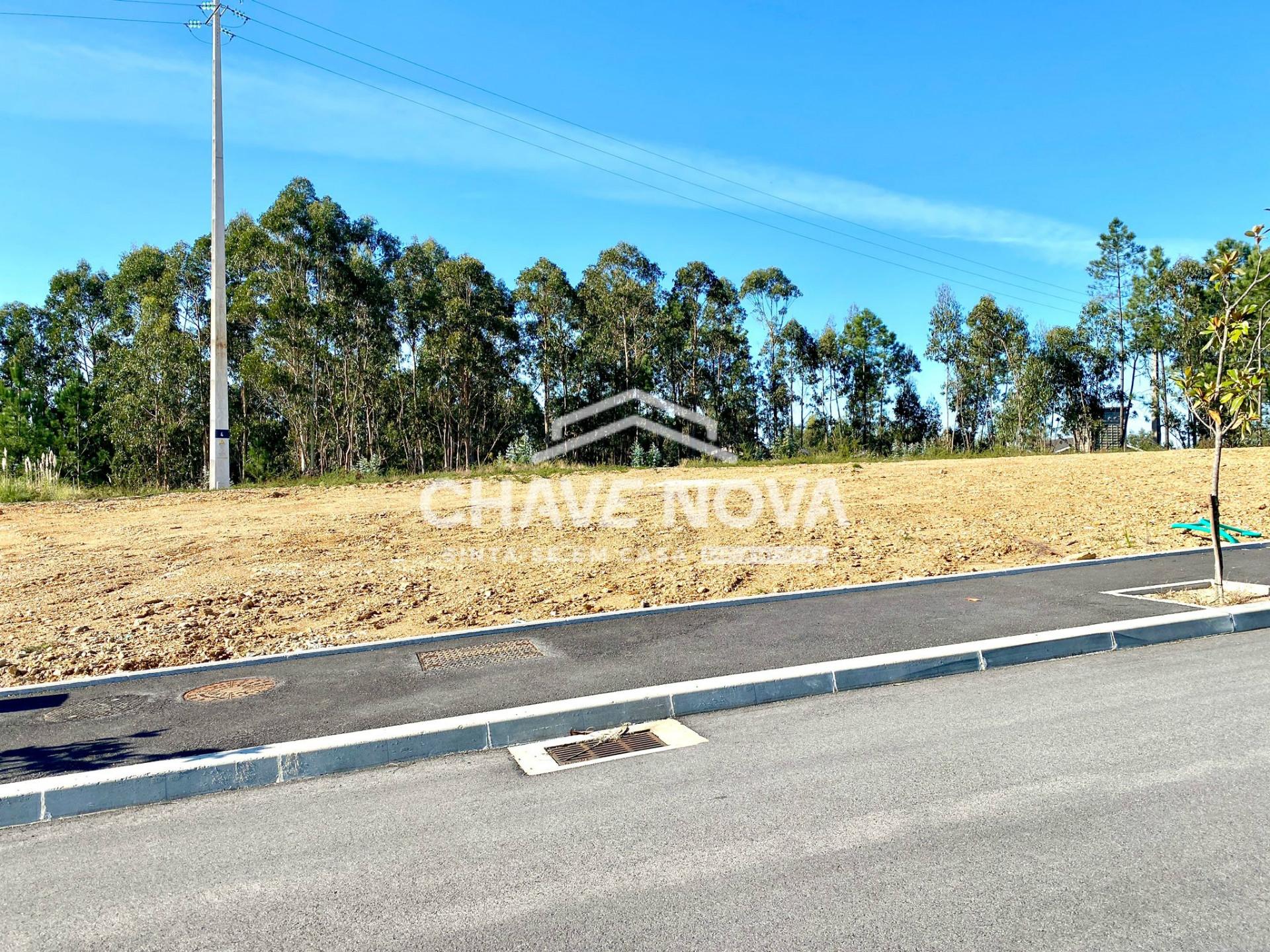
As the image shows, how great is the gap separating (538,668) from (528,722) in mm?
1152

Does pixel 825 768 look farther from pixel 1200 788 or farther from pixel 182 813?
pixel 182 813

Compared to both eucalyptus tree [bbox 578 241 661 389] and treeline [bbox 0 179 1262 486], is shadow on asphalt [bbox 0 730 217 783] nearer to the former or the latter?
treeline [bbox 0 179 1262 486]

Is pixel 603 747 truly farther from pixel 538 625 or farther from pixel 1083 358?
pixel 1083 358

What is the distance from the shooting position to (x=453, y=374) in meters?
45.3

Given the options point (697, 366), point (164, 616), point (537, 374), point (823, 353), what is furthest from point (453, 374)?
point (164, 616)

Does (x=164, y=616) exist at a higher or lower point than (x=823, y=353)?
lower

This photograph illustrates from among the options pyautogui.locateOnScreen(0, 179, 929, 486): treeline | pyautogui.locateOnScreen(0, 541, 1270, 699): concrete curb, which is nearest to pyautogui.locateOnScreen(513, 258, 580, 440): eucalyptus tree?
pyautogui.locateOnScreen(0, 179, 929, 486): treeline

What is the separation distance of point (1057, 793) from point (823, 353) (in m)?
52.2

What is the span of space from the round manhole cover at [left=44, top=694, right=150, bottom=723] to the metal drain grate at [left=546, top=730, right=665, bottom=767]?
2.98m

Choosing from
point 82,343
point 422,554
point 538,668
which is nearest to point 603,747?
point 538,668

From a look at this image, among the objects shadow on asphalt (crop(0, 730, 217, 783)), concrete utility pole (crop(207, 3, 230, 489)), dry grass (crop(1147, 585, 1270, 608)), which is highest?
concrete utility pole (crop(207, 3, 230, 489))

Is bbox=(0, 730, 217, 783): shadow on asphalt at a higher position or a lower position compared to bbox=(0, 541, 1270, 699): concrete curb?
lower

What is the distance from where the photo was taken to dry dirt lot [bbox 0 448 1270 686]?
7.86 m

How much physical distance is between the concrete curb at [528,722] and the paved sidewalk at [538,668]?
20 centimetres
